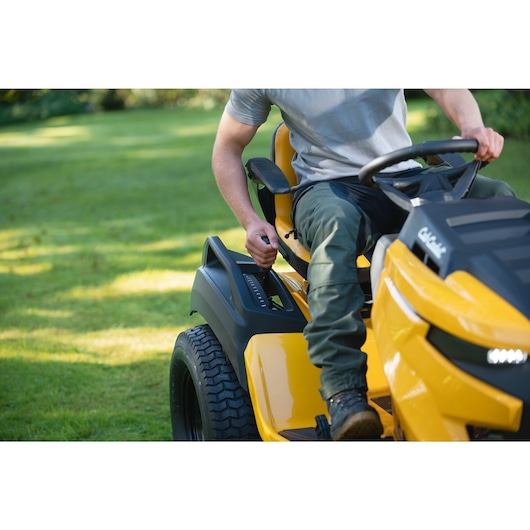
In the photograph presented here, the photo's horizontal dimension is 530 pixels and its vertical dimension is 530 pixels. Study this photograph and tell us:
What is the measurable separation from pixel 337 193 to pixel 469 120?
45cm

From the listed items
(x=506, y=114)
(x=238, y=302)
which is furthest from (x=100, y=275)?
(x=506, y=114)

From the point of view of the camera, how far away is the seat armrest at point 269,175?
2.28 meters

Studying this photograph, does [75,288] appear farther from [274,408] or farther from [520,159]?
[520,159]

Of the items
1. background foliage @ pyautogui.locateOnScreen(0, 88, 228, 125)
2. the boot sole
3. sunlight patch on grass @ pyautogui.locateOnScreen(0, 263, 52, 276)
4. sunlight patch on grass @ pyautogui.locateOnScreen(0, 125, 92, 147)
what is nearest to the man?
A: the boot sole

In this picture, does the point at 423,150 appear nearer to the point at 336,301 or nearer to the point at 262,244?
the point at 336,301

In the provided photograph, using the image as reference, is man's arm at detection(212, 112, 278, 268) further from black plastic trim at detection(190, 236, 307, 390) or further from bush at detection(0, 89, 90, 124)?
bush at detection(0, 89, 90, 124)

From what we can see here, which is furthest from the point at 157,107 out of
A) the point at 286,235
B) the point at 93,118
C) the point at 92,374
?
the point at 286,235

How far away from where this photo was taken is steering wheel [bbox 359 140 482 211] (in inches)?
73.2

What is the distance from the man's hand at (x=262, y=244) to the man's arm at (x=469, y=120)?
59cm

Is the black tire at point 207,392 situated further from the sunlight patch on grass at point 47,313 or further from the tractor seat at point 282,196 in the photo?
the sunlight patch on grass at point 47,313

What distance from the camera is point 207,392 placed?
2.29 meters

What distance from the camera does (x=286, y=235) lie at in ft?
7.84

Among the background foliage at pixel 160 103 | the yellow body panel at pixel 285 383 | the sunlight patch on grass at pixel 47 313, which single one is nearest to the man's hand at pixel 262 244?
the yellow body panel at pixel 285 383
